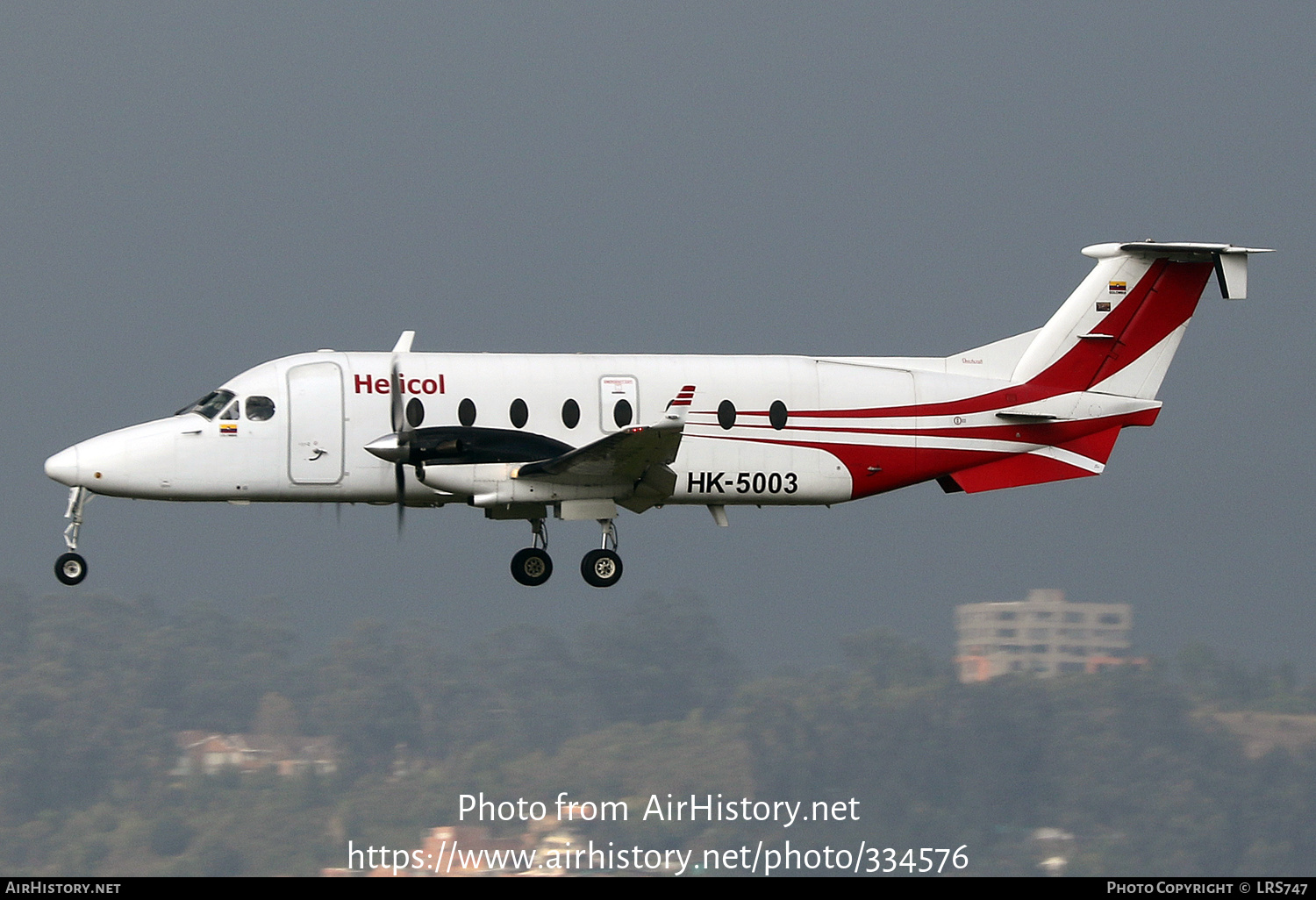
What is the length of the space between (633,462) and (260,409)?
5.91 meters

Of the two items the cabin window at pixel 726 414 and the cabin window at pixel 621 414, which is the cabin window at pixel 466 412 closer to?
the cabin window at pixel 621 414

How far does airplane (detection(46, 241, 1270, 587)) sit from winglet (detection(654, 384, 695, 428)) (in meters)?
0.05

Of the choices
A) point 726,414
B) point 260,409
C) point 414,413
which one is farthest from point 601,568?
point 260,409

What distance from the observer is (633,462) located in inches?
1023

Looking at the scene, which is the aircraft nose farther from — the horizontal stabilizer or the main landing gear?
the horizontal stabilizer

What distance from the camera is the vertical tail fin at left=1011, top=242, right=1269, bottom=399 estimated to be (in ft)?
95.8

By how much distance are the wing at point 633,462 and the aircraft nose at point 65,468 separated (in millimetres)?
6755

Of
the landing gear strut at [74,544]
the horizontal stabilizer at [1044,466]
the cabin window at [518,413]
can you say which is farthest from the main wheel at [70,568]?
the horizontal stabilizer at [1044,466]

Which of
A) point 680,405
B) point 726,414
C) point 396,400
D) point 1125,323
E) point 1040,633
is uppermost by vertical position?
point 1125,323

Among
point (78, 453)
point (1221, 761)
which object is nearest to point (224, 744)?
point (1221, 761)

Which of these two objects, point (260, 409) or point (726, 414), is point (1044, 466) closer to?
point (726, 414)

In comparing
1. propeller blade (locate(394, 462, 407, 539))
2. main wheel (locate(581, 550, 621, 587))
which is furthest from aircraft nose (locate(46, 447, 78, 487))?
main wheel (locate(581, 550, 621, 587))

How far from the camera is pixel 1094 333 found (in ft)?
96.4
